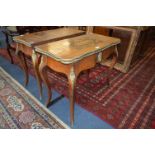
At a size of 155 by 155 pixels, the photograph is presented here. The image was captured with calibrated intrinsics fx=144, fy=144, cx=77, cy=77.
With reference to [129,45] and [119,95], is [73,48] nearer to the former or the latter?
[119,95]

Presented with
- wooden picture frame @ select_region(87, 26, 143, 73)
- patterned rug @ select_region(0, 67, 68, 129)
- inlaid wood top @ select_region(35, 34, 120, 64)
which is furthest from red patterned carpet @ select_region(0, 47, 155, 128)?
inlaid wood top @ select_region(35, 34, 120, 64)

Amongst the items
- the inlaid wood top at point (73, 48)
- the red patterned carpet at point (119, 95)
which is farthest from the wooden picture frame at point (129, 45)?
the inlaid wood top at point (73, 48)

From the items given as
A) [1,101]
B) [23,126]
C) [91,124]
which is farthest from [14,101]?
[91,124]

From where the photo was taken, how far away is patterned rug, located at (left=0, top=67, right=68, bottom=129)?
1.54 metres

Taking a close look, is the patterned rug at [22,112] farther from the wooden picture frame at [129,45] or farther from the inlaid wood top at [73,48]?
the wooden picture frame at [129,45]

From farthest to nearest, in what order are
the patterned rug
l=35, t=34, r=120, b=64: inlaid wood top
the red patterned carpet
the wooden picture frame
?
the wooden picture frame
the red patterned carpet
the patterned rug
l=35, t=34, r=120, b=64: inlaid wood top

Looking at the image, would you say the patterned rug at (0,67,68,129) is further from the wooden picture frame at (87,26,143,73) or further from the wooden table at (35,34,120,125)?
the wooden picture frame at (87,26,143,73)

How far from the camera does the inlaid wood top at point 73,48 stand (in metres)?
1.17

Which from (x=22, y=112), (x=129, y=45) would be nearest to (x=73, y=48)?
(x=22, y=112)

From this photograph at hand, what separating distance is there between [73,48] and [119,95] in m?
1.05

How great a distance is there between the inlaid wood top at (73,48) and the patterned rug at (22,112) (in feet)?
2.45

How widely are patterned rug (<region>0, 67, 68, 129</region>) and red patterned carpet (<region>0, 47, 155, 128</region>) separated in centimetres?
41

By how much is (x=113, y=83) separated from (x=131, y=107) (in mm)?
556

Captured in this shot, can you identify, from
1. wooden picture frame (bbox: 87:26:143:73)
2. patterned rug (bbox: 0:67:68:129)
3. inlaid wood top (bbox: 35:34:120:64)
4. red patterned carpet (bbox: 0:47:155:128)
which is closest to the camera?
inlaid wood top (bbox: 35:34:120:64)
